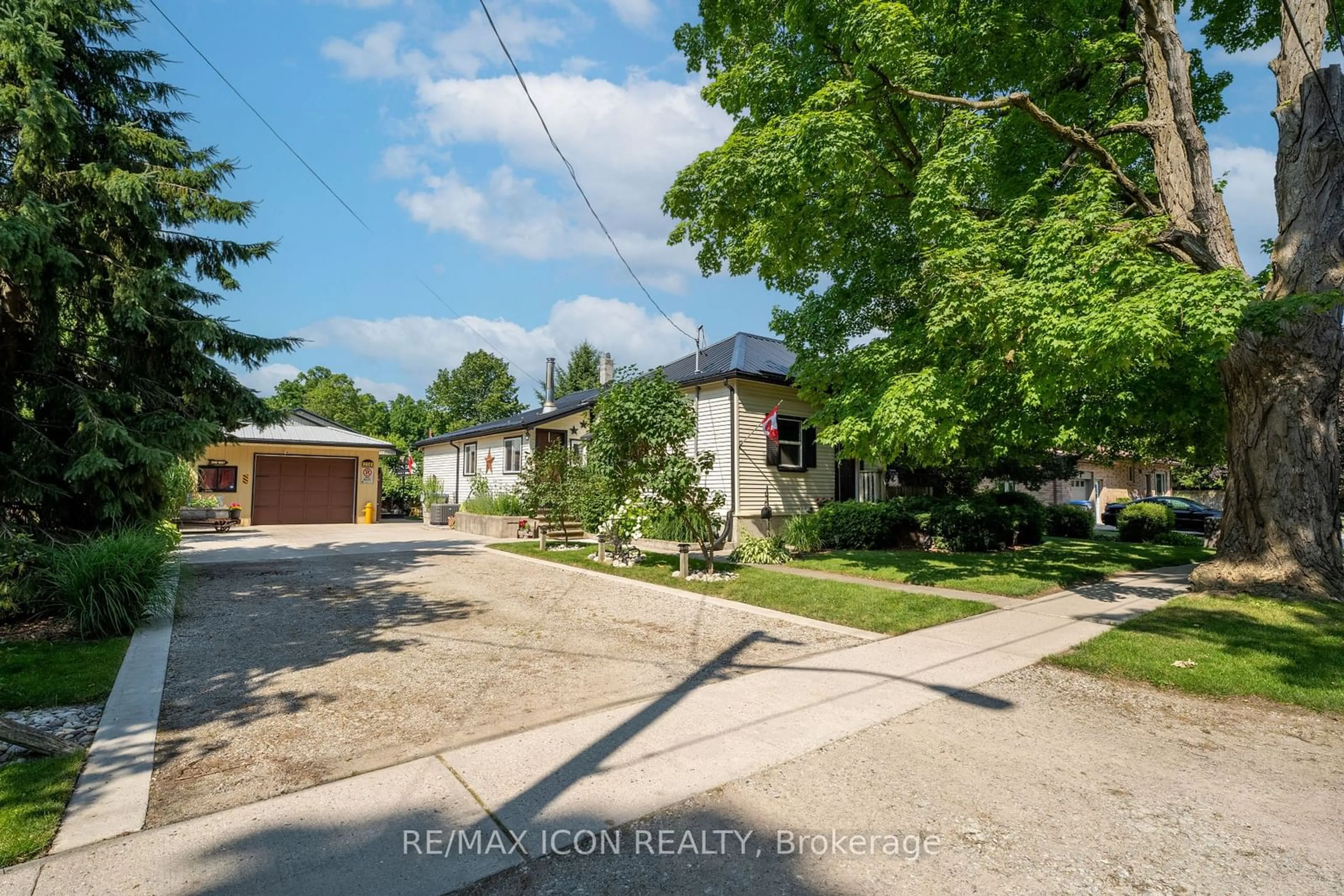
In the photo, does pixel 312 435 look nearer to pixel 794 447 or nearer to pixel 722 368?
pixel 722 368

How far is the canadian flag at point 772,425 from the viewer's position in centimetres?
1473

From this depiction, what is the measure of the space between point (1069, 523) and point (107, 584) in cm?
2274

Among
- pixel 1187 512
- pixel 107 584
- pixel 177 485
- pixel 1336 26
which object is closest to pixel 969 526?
pixel 1336 26

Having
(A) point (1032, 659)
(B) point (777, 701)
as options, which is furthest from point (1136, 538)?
(B) point (777, 701)

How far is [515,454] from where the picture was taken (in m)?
22.4

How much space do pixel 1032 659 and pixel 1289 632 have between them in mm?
3200

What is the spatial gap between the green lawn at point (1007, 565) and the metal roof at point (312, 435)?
65.3 ft

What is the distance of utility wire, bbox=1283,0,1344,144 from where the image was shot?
8.19 meters

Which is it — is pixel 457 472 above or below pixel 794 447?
below

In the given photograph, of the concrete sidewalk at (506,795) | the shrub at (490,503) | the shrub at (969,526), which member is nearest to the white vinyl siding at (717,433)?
the shrub at (490,503)

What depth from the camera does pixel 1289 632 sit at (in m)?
6.57

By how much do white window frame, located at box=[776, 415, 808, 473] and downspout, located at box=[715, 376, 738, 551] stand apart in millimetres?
1345

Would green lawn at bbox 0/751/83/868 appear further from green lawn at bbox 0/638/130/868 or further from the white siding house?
the white siding house

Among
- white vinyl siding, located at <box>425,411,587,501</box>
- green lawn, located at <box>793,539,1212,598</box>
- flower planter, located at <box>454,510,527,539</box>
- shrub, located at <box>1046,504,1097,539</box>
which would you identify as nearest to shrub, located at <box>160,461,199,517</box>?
white vinyl siding, located at <box>425,411,587,501</box>
